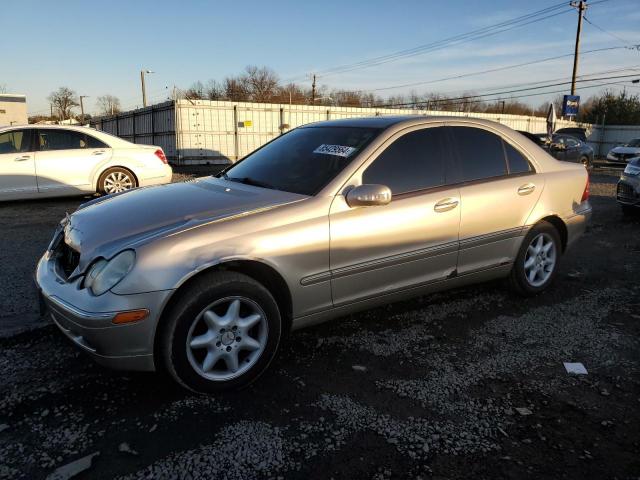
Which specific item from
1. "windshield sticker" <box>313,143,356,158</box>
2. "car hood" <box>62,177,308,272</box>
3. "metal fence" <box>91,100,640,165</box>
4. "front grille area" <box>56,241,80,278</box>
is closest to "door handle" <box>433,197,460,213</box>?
"windshield sticker" <box>313,143,356,158</box>

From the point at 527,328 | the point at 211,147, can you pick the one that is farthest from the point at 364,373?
the point at 211,147

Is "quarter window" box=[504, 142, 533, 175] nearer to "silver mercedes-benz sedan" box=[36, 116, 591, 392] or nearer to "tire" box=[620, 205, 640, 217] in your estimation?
"silver mercedes-benz sedan" box=[36, 116, 591, 392]

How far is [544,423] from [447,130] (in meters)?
2.27

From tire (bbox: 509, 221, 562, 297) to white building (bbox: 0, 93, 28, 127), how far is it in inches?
1994

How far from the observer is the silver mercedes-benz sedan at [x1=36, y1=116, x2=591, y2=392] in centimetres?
255

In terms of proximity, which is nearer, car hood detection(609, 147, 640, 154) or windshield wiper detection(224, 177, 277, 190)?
windshield wiper detection(224, 177, 277, 190)

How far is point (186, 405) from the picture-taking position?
267 centimetres

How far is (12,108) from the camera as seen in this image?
4475 cm

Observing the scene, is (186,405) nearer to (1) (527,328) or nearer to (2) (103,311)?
(2) (103,311)

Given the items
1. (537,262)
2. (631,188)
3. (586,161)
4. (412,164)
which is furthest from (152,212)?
(586,161)

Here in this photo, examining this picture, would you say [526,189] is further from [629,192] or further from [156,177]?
[156,177]

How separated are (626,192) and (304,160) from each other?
7.57 metres

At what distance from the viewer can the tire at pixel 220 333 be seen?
2578 mm

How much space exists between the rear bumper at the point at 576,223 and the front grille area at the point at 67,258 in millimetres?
4089
